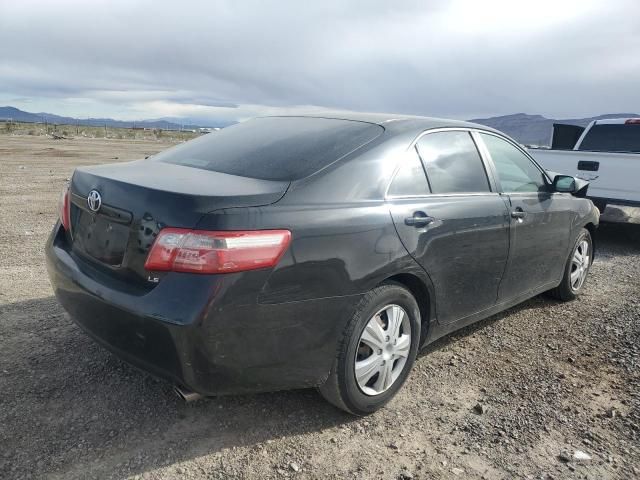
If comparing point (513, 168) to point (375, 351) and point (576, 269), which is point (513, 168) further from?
point (375, 351)

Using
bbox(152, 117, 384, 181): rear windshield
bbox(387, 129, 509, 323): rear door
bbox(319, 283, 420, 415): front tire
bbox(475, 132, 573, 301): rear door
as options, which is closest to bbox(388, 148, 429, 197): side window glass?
bbox(387, 129, 509, 323): rear door

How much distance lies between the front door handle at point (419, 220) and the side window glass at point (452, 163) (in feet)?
0.85

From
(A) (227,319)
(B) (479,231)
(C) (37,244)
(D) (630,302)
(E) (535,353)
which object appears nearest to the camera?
(A) (227,319)

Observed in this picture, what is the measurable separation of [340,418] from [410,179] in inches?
55.9

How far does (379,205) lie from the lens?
2834mm

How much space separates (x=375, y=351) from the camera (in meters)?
2.89

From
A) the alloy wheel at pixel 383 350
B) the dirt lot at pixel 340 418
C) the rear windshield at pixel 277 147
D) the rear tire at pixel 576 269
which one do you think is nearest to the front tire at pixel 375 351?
the alloy wheel at pixel 383 350

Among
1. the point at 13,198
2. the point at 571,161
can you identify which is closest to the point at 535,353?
the point at 571,161

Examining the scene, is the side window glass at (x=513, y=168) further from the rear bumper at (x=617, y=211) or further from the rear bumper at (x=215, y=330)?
the rear bumper at (x=617, y=211)

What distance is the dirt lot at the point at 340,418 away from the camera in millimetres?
2529

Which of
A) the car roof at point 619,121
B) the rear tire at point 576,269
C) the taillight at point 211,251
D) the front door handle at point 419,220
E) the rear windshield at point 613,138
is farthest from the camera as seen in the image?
the rear windshield at point 613,138

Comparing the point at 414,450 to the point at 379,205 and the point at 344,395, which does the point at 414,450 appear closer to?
the point at 344,395

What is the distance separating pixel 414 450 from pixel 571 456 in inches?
31.2

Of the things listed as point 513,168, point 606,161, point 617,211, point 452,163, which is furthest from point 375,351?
point 617,211
